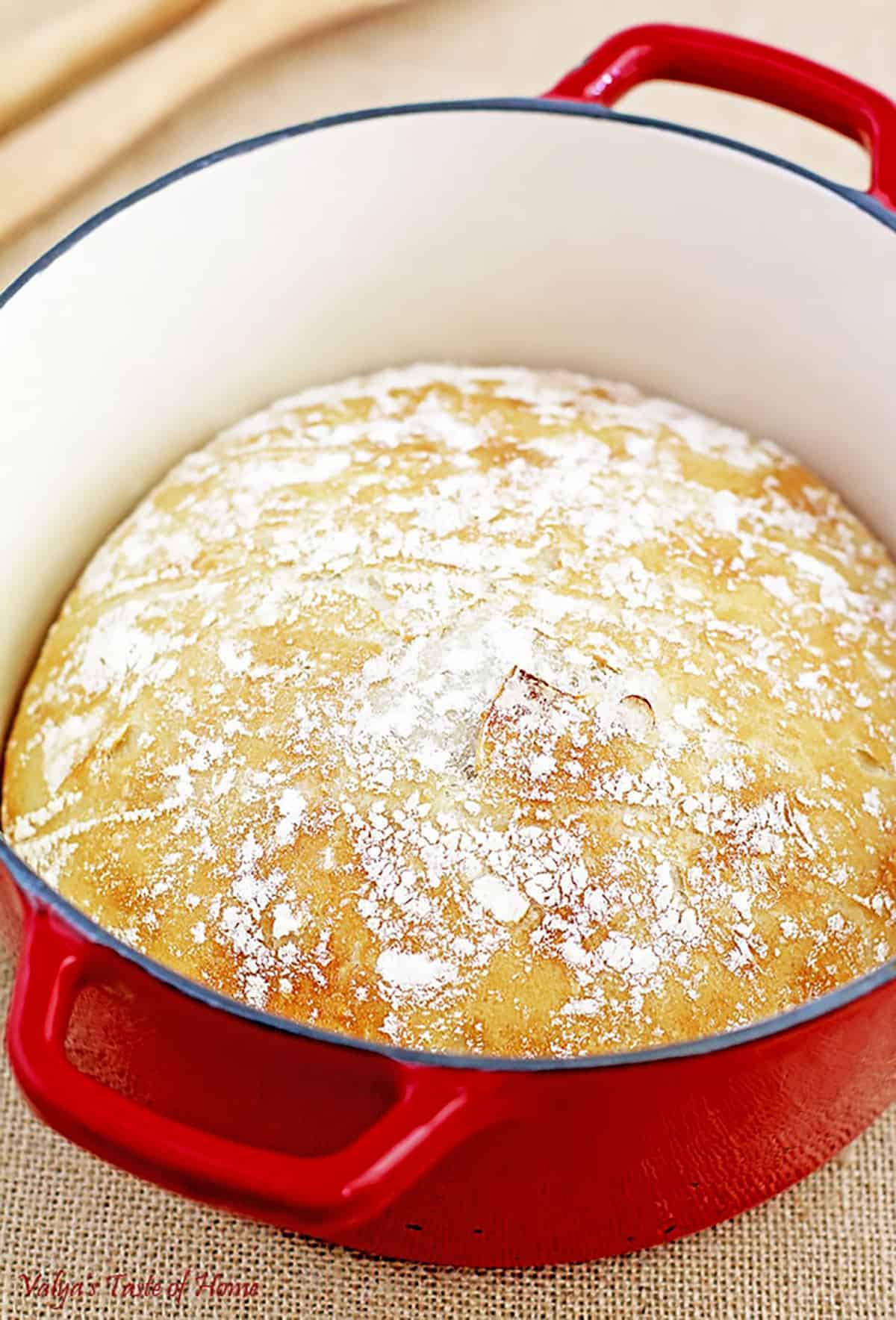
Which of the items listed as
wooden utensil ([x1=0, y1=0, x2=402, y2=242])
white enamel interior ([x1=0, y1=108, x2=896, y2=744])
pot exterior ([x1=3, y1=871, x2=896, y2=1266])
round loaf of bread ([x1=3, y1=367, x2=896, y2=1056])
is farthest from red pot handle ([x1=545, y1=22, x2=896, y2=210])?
pot exterior ([x1=3, y1=871, x2=896, y2=1266])

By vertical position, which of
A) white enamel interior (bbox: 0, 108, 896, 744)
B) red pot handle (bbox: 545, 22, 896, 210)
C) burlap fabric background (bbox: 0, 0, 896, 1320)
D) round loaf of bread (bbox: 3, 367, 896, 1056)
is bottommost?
burlap fabric background (bbox: 0, 0, 896, 1320)

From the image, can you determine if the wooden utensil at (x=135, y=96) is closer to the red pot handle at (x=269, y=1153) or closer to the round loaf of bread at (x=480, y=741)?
the round loaf of bread at (x=480, y=741)

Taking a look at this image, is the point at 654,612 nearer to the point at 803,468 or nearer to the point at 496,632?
the point at 496,632

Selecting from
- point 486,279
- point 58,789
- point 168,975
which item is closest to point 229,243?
point 486,279

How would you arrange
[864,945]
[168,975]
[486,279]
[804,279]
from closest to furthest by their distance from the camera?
1. [168,975]
2. [864,945]
3. [804,279]
4. [486,279]

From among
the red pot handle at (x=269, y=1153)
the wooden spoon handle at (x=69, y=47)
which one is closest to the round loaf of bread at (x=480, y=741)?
the red pot handle at (x=269, y=1153)

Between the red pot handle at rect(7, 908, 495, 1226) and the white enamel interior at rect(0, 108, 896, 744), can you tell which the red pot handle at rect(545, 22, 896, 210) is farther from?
the red pot handle at rect(7, 908, 495, 1226)

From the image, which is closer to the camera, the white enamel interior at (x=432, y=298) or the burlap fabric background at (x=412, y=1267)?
the burlap fabric background at (x=412, y=1267)
